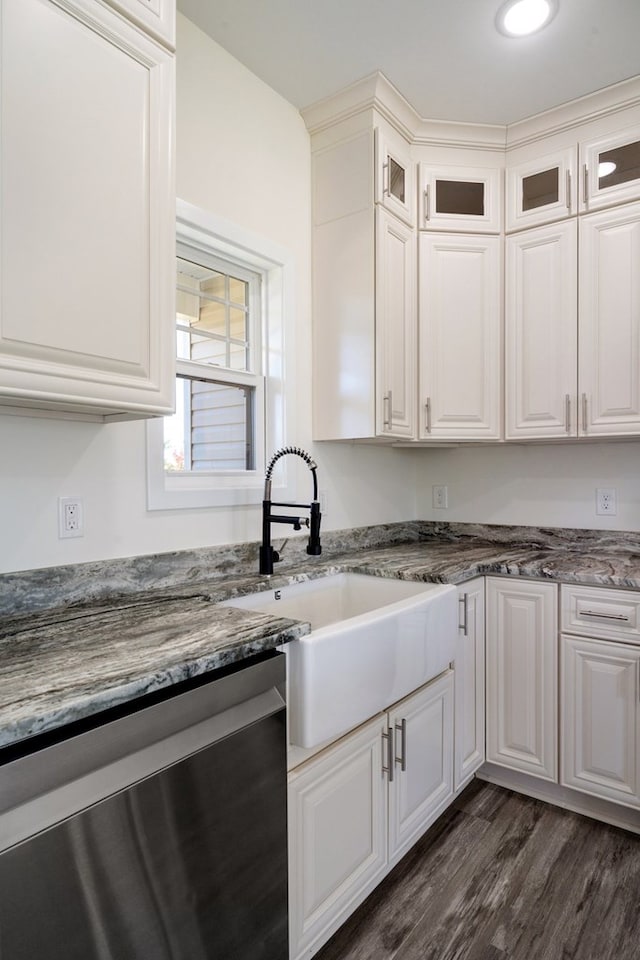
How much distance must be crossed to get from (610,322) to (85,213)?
6.57 ft

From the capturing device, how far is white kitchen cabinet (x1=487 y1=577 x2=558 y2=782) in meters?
2.05

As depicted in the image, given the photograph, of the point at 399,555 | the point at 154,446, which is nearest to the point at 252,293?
the point at 154,446

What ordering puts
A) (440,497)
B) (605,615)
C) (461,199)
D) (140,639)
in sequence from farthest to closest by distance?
(440,497), (461,199), (605,615), (140,639)

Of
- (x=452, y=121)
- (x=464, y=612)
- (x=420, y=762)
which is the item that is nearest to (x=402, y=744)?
(x=420, y=762)

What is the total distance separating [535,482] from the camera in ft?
8.83

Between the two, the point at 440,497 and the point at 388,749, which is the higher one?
the point at 440,497

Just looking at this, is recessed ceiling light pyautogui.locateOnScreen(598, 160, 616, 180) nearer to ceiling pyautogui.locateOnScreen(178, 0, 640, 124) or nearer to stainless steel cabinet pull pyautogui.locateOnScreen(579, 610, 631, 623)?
ceiling pyautogui.locateOnScreen(178, 0, 640, 124)

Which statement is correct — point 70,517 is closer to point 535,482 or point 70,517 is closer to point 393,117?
point 393,117

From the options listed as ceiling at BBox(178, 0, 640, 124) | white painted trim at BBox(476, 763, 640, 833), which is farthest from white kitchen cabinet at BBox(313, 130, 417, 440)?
white painted trim at BBox(476, 763, 640, 833)

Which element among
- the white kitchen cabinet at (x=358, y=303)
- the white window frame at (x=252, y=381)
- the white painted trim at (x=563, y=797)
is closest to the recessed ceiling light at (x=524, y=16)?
the white kitchen cabinet at (x=358, y=303)

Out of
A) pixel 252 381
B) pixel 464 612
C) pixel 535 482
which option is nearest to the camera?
pixel 464 612

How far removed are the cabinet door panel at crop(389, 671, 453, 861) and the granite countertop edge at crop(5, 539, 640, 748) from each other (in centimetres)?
42

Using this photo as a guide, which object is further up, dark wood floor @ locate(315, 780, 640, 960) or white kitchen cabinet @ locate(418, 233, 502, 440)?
white kitchen cabinet @ locate(418, 233, 502, 440)

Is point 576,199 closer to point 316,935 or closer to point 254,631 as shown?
point 254,631
